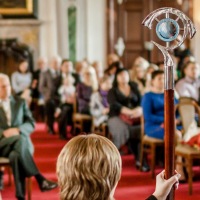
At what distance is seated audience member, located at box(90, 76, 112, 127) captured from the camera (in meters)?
7.86

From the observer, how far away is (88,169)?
173cm

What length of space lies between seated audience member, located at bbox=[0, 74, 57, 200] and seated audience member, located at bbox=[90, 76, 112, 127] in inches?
94.6

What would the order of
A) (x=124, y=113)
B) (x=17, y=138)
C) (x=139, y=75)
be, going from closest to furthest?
(x=17, y=138) < (x=124, y=113) < (x=139, y=75)

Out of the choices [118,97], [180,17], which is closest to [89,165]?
[180,17]

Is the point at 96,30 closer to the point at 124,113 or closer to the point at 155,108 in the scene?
the point at 124,113

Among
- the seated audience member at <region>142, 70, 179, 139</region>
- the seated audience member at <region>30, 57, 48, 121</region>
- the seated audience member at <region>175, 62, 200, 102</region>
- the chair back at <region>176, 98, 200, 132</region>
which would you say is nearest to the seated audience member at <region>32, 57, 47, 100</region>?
the seated audience member at <region>30, 57, 48, 121</region>

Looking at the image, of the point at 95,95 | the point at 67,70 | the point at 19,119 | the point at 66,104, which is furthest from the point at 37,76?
the point at 19,119

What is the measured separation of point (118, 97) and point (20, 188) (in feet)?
7.28

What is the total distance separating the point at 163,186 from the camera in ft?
6.02

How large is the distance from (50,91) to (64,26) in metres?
3.13

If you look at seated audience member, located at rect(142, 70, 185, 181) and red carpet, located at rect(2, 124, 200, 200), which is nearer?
red carpet, located at rect(2, 124, 200, 200)

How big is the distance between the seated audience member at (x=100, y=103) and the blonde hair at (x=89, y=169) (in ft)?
19.8

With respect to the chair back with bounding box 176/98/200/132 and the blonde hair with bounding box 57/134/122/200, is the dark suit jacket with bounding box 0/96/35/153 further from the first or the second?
the blonde hair with bounding box 57/134/122/200

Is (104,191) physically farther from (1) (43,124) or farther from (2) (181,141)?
(1) (43,124)
